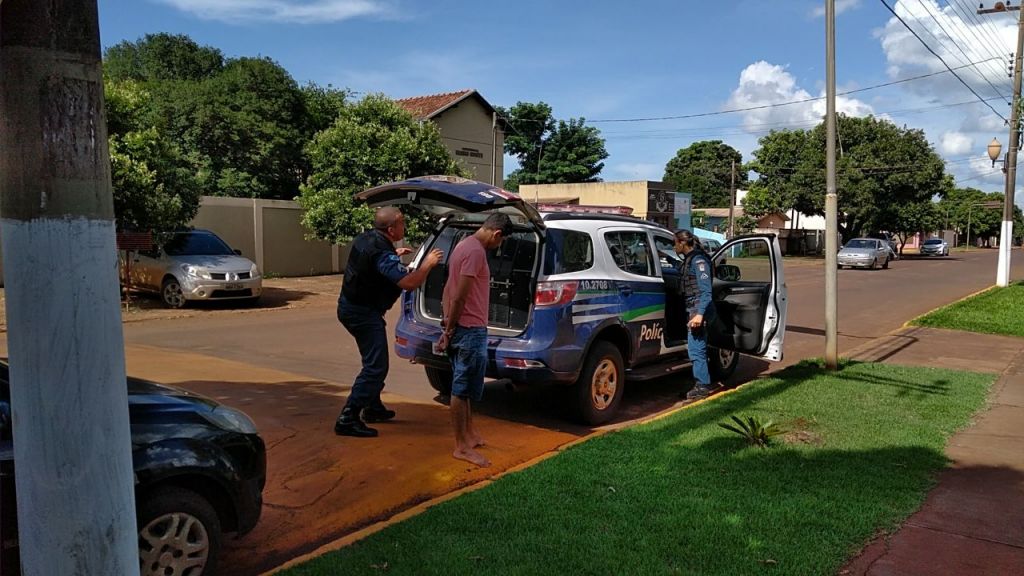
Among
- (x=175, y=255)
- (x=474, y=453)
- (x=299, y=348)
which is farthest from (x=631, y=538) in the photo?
(x=175, y=255)

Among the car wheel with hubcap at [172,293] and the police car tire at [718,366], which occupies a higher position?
the car wheel with hubcap at [172,293]

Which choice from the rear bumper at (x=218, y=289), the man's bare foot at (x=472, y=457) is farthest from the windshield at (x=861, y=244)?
the man's bare foot at (x=472, y=457)

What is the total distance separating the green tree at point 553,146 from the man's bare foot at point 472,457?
50572 mm

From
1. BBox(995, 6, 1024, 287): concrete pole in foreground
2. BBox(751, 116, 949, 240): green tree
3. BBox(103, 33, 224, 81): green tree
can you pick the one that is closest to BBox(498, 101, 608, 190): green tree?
BBox(751, 116, 949, 240): green tree

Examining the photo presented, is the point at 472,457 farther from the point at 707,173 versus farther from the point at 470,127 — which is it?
the point at 707,173

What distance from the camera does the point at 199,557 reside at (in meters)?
3.29

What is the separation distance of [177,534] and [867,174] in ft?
145

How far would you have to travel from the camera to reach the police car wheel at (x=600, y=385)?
247 inches

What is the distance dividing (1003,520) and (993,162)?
21349 mm

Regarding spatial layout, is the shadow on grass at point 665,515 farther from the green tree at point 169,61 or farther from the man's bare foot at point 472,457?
the green tree at point 169,61

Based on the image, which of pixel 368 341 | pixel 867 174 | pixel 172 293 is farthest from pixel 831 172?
pixel 867 174

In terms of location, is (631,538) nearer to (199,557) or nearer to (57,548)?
(199,557)

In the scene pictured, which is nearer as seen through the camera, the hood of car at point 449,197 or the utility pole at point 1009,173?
the hood of car at point 449,197

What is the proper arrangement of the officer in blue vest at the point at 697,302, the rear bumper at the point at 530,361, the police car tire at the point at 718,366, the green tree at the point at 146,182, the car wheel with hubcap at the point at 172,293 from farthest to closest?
the car wheel with hubcap at the point at 172,293
the green tree at the point at 146,182
the police car tire at the point at 718,366
the officer in blue vest at the point at 697,302
the rear bumper at the point at 530,361
